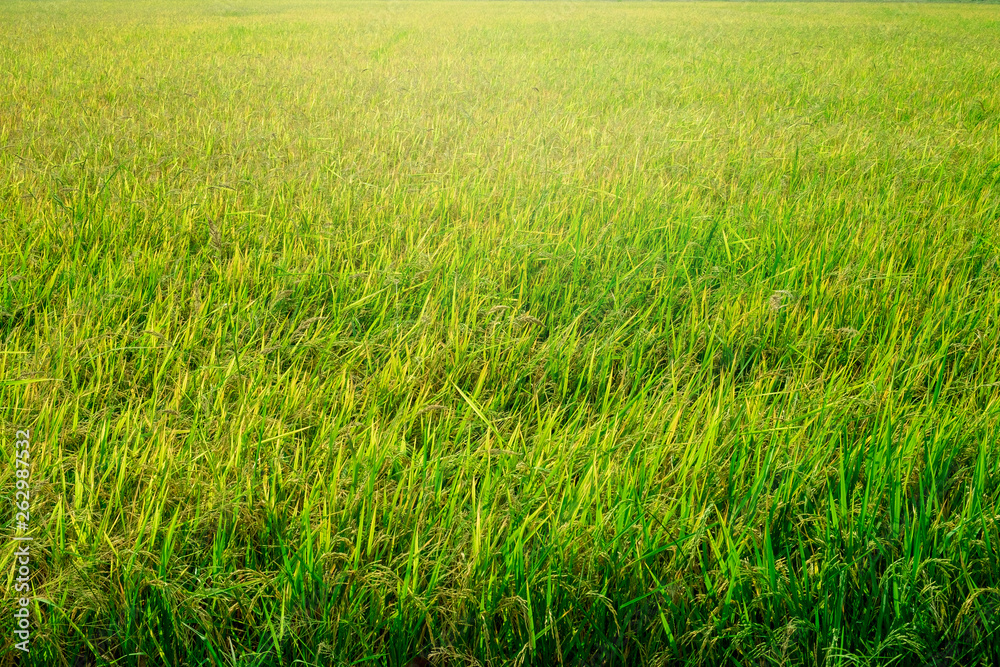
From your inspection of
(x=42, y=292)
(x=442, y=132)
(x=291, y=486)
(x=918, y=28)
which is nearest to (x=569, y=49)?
(x=442, y=132)

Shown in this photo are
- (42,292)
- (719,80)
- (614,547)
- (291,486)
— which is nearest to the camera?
(614,547)

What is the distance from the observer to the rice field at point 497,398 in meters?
1.03

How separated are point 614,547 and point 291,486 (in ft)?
2.04

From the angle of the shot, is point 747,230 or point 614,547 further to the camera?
point 747,230

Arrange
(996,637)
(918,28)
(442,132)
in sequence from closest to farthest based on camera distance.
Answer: (996,637), (442,132), (918,28)

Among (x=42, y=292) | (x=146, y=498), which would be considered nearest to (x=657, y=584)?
(x=146, y=498)

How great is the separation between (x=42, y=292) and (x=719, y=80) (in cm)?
656

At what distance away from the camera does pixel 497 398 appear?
64.4 inches

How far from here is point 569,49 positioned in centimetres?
933

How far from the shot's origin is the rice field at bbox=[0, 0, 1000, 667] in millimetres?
1027

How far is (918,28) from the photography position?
1493 cm

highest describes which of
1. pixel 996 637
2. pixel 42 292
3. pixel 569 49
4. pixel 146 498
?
pixel 569 49

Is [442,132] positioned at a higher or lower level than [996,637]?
higher

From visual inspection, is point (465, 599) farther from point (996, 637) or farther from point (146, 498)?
point (996, 637)
